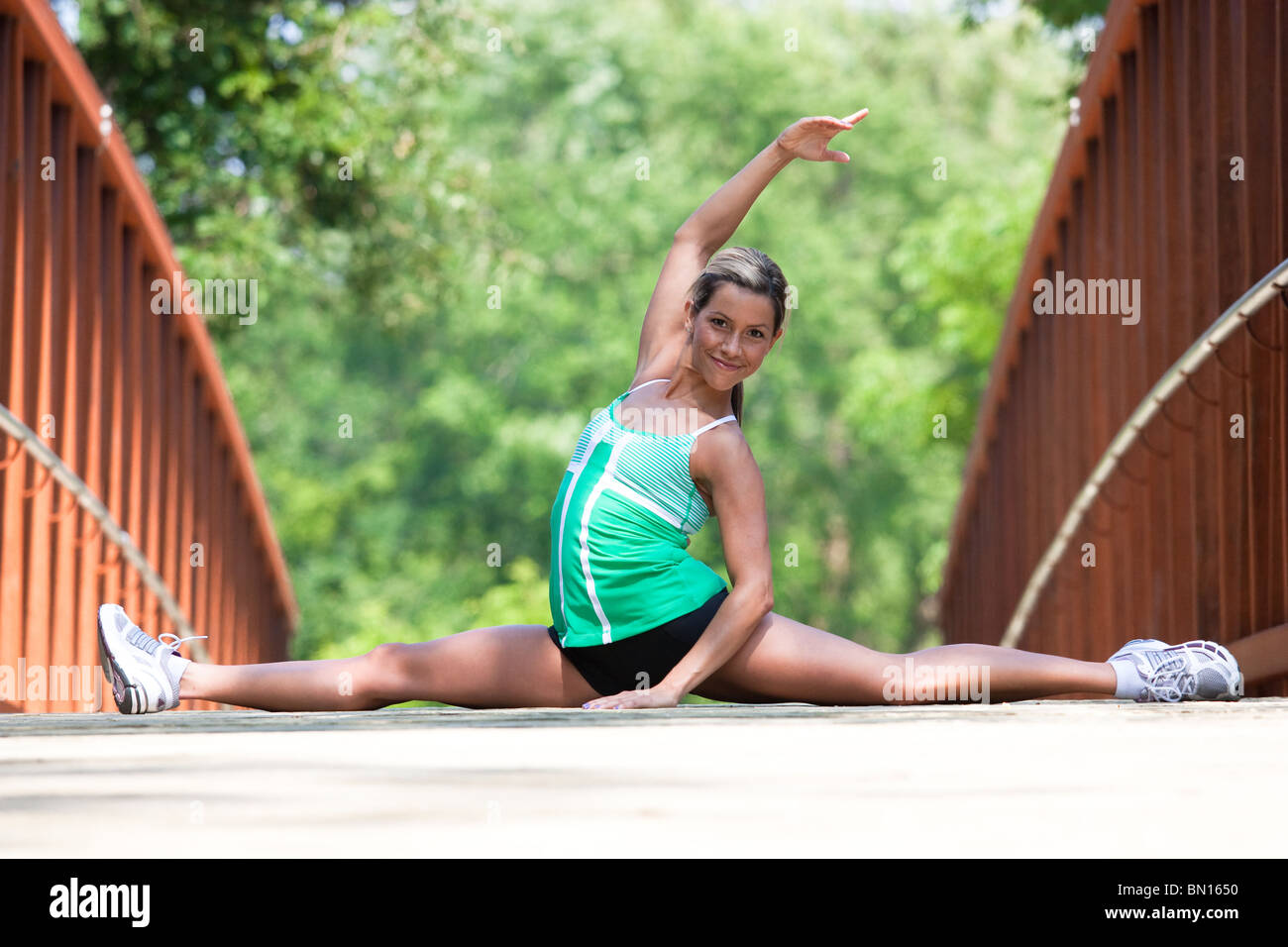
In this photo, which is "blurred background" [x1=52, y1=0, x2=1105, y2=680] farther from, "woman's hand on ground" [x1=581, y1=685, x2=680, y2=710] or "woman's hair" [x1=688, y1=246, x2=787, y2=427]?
"woman's hand on ground" [x1=581, y1=685, x2=680, y2=710]

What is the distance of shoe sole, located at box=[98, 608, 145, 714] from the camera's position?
4.09 m

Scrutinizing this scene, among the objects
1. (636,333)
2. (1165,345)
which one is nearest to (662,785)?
(1165,345)

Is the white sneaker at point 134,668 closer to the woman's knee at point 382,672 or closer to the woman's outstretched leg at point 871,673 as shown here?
the woman's knee at point 382,672

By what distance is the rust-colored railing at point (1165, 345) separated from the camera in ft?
17.9

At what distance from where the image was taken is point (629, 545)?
401 cm

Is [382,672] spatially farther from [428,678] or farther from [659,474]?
[659,474]

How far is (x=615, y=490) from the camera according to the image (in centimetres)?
404

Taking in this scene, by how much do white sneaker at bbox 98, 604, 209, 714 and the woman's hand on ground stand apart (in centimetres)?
99

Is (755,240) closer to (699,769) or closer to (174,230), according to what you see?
(174,230)

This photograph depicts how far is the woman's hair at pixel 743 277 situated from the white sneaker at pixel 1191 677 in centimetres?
109

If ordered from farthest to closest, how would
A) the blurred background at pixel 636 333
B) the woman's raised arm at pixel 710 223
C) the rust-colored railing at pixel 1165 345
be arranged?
1. the blurred background at pixel 636 333
2. the rust-colored railing at pixel 1165 345
3. the woman's raised arm at pixel 710 223

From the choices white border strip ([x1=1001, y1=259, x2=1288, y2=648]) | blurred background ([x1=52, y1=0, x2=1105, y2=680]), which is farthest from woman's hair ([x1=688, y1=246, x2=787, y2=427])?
blurred background ([x1=52, y1=0, x2=1105, y2=680])

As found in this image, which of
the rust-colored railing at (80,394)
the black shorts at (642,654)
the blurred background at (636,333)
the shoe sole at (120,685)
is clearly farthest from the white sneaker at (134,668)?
the blurred background at (636,333)

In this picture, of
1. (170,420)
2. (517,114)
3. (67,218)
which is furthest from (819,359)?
(67,218)
